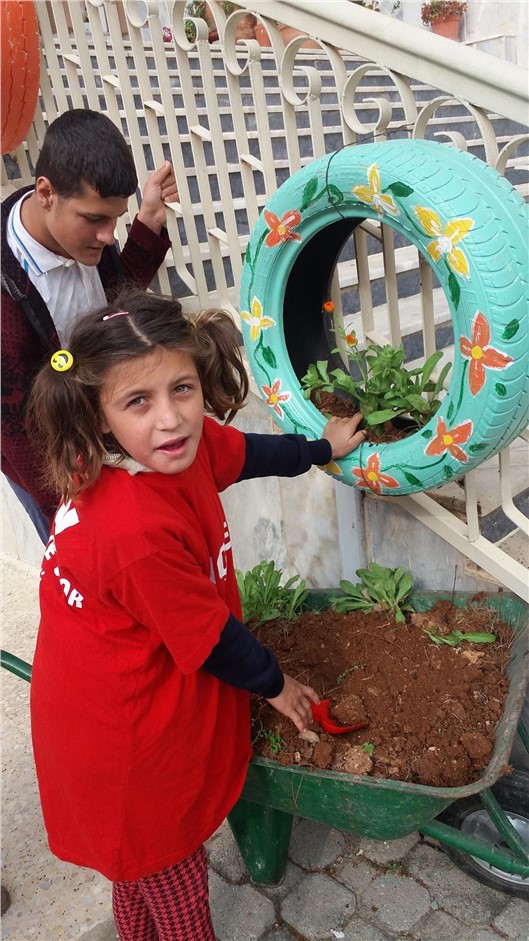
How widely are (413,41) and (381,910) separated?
2.25m

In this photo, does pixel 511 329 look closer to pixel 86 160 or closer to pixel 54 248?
pixel 86 160

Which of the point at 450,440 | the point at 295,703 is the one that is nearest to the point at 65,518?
the point at 295,703

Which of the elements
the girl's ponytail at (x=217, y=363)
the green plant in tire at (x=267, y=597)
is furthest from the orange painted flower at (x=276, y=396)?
the green plant in tire at (x=267, y=597)

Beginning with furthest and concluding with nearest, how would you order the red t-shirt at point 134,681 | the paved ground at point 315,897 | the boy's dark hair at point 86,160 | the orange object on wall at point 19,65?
the orange object on wall at point 19,65
the paved ground at point 315,897
the boy's dark hair at point 86,160
the red t-shirt at point 134,681

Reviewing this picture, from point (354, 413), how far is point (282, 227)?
1.81ft

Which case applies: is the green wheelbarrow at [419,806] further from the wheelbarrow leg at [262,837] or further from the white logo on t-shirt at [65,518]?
the white logo on t-shirt at [65,518]

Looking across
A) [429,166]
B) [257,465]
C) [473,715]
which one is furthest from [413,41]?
[473,715]

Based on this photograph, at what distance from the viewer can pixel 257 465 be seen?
1898 millimetres

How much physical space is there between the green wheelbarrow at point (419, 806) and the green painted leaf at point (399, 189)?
1.10m

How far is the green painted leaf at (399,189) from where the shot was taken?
159 centimetres

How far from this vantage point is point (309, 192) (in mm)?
1812

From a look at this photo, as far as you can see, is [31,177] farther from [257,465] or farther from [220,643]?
[220,643]

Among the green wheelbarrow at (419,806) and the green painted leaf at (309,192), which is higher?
the green painted leaf at (309,192)

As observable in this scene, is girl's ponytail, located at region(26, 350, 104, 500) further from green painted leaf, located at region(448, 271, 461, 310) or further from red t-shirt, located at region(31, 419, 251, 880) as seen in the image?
green painted leaf, located at region(448, 271, 461, 310)
